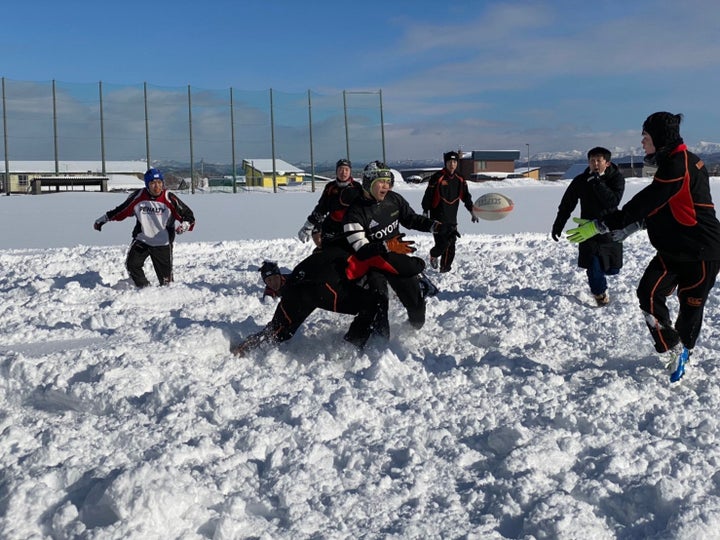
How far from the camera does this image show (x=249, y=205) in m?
17.5

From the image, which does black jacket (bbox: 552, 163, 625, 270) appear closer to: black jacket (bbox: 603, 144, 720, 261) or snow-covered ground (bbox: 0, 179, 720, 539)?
snow-covered ground (bbox: 0, 179, 720, 539)

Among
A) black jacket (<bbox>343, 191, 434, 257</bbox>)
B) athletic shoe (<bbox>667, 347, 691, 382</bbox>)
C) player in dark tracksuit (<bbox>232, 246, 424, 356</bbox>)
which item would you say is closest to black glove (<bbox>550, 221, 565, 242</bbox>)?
black jacket (<bbox>343, 191, 434, 257</bbox>)

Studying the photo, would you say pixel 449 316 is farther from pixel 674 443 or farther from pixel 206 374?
pixel 674 443

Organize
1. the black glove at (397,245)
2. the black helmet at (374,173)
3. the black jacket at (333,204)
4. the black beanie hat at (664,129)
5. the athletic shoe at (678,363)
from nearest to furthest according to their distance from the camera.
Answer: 1. the black beanie hat at (664,129)
2. the athletic shoe at (678,363)
3. the black helmet at (374,173)
4. the black glove at (397,245)
5. the black jacket at (333,204)

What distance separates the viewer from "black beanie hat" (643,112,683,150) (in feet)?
14.0

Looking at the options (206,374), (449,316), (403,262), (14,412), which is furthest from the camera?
(449,316)

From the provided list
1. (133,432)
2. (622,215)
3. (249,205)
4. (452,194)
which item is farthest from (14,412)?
(249,205)

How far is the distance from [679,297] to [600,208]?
2.42 metres

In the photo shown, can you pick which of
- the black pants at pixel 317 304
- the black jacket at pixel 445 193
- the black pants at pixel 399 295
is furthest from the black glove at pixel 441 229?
the black jacket at pixel 445 193

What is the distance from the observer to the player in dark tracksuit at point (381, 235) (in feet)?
17.5

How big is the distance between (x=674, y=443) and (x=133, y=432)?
2.89m

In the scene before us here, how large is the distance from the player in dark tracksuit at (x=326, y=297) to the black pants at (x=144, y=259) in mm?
3044

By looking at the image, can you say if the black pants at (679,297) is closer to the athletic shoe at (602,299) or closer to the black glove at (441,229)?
the black glove at (441,229)

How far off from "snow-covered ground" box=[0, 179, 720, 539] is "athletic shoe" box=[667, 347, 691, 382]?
0.25 ft
